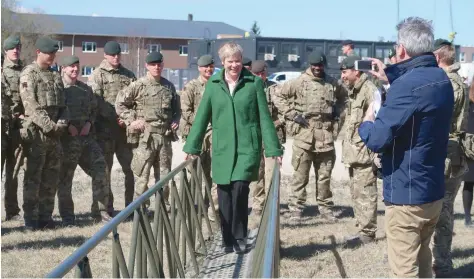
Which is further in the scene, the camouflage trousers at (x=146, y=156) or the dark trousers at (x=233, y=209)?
the camouflage trousers at (x=146, y=156)

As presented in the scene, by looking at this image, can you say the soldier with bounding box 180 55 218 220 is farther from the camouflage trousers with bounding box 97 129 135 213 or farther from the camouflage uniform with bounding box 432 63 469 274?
the camouflage uniform with bounding box 432 63 469 274

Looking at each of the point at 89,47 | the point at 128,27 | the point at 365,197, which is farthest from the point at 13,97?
the point at 128,27

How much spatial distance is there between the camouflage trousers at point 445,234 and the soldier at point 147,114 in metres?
4.23

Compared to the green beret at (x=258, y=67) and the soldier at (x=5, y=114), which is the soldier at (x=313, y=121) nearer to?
the green beret at (x=258, y=67)

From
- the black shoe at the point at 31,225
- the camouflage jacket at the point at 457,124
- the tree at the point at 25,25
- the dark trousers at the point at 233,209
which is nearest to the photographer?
the camouflage jacket at the point at 457,124

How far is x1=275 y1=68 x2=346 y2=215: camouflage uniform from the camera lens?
35.9 feet

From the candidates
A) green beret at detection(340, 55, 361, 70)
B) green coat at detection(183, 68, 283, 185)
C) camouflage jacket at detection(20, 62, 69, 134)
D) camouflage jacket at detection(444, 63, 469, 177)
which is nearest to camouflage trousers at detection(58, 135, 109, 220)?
camouflage jacket at detection(20, 62, 69, 134)

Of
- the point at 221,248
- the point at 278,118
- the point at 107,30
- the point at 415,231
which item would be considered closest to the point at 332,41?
the point at 278,118

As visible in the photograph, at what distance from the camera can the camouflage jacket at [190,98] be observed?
10.5 m

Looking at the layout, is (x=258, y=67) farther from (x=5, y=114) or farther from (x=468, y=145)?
(x=468, y=145)

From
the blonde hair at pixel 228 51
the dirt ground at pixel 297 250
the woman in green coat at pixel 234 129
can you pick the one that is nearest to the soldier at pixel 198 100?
the dirt ground at pixel 297 250

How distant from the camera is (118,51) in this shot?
11.1 meters

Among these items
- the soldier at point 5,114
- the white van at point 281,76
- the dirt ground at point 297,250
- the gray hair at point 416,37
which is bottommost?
the dirt ground at point 297,250

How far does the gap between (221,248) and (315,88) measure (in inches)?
129
